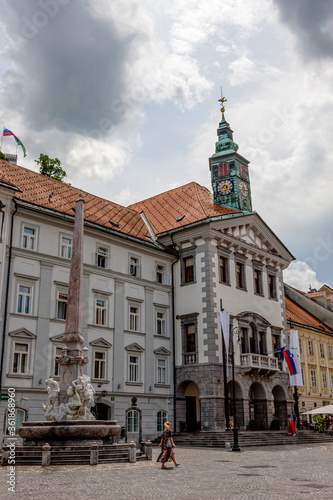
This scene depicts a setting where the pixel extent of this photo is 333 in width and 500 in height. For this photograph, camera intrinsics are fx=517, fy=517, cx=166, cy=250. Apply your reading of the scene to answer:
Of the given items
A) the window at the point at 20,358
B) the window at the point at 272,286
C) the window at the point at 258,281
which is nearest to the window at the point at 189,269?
the window at the point at 258,281

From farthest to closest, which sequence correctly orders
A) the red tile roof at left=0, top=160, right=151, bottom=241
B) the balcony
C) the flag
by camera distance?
the balcony → the flag → the red tile roof at left=0, top=160, right=151, bottom=241

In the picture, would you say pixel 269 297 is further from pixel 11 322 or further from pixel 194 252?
pixel 11 322

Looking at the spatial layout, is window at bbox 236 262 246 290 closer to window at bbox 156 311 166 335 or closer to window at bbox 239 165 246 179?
window at bbox 156 311 166 335

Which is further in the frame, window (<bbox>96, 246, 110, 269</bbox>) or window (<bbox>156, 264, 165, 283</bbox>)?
window (<bbox>156, 264, 165, 283</bbox>)

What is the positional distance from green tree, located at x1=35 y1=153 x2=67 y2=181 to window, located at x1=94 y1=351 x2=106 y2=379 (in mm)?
17304

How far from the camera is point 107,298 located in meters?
31.9

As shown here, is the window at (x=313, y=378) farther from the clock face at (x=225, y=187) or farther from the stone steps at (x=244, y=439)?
the clock face at (x=225, y=187)

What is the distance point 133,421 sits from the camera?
3144 centimetres

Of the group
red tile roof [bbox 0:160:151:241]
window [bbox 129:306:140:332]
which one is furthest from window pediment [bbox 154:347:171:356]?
red tile roof [bbox 0:160:151:241]

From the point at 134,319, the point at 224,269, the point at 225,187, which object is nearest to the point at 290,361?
the point at 224,269

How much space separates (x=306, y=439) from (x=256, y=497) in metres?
24.9

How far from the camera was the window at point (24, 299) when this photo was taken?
27270 mm

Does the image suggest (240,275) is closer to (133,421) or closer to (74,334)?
(133,421)

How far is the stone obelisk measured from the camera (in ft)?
67.2
